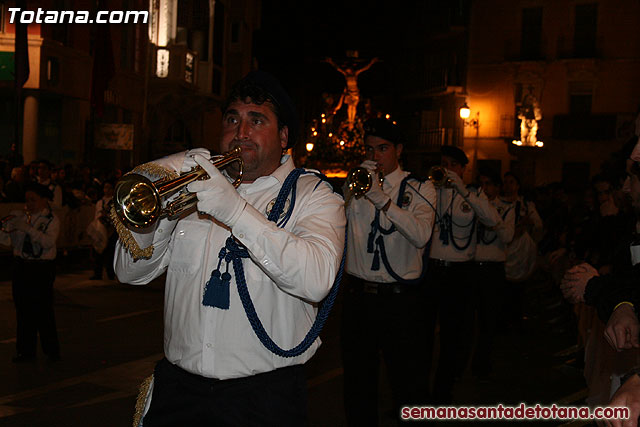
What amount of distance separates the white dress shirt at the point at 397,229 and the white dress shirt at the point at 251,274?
2427mm

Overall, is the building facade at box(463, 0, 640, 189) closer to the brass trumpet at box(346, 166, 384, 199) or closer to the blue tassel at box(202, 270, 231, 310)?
the brass trumpet at box(346, 166, 384, 199)

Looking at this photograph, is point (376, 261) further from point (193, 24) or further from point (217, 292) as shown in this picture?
point (193, 24)

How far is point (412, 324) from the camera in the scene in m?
5.92

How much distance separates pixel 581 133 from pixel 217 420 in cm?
3565

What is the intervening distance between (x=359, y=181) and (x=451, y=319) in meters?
2.25

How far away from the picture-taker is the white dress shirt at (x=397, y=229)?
6074 millimetres

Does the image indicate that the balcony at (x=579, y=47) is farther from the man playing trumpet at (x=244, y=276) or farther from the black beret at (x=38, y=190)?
the man playing trumpet at (x=244, y=276)

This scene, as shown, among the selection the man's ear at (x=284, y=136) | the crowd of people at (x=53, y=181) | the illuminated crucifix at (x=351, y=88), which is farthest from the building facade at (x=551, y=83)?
the man's ear at (x=284, y=136)

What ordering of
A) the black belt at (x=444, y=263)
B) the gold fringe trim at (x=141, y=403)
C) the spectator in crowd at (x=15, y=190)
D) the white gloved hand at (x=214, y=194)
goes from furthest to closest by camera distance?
the spectator in crowd at (x=15, y=190), the black belt at (x=444, y=263), the gold fringe trim at (x=141, y=403), the white gloved hand at (x=214, y=194)

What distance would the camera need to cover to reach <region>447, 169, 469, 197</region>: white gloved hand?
786cm

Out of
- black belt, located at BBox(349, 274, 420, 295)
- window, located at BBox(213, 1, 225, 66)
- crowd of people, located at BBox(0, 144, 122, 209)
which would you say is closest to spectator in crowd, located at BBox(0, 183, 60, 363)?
black belt, located at BBox(349, 274, 420, 295)

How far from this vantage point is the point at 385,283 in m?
6.10

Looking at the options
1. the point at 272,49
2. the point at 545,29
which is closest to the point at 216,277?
the point at 545,29

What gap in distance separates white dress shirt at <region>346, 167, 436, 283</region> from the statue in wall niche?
32136 mm
